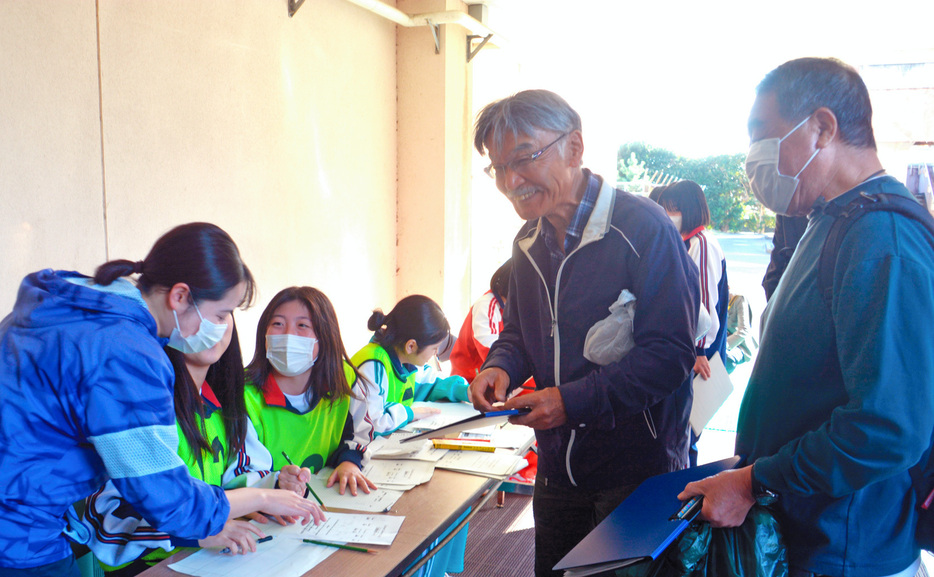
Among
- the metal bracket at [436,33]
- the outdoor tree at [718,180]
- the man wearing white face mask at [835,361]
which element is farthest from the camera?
the metal bracket at [436,33]

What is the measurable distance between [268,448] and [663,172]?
4330 mm

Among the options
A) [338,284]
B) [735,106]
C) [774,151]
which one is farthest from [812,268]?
[735,106]

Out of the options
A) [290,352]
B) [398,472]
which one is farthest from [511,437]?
[290,352]

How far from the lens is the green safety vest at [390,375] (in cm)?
270

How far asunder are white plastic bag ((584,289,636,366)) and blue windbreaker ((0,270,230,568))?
0.93m

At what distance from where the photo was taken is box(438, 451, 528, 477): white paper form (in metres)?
2.17

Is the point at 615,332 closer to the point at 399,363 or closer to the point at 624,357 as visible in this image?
the point at 624,357

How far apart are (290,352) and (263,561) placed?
831 millimetres

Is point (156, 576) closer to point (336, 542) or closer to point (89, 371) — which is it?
point (336, 542)

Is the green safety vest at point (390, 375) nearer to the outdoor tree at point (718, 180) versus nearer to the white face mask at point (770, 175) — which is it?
the white face mask at point (770, 175)

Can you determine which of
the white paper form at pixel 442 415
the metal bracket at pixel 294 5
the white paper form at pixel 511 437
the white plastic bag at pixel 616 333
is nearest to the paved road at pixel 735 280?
the white paper form at pixel 442 415

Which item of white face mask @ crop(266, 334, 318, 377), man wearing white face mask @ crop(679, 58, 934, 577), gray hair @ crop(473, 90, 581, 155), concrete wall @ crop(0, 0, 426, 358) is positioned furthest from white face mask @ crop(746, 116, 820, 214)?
concrete wall @ crop(0, 0, 426, 358)

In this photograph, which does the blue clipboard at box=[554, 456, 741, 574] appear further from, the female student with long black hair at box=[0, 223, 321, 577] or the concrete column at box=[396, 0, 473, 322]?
the concrete column at box=[396, 0, 473, 322]

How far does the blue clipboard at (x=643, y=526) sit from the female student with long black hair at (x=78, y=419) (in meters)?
0.82
